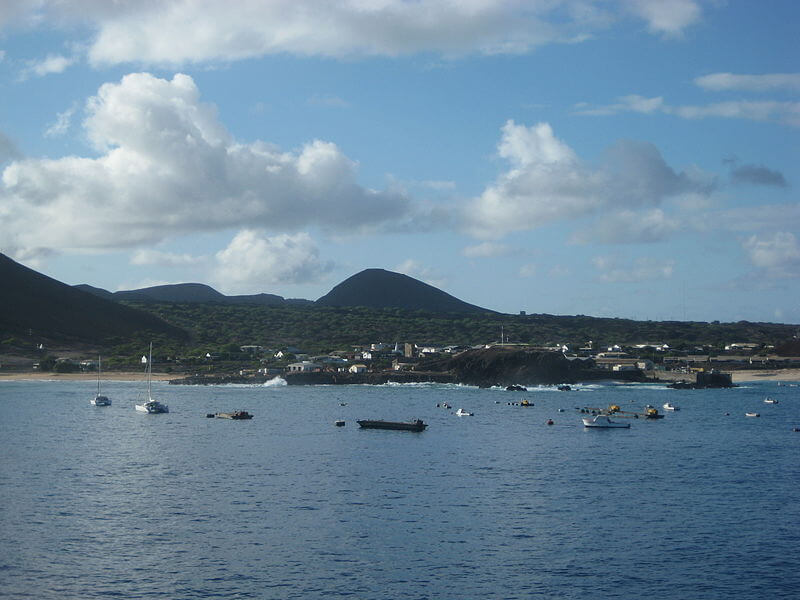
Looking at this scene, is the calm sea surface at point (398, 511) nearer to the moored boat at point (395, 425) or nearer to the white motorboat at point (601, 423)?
the moored boat at point (395, 425)

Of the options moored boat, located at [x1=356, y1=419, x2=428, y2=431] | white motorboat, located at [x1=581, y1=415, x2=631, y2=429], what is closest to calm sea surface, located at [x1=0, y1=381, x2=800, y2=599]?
moored boat, located at [x1=356, y1=419, x2=428, y2=431]

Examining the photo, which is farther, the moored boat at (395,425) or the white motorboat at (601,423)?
the white motorboat at (601,423)

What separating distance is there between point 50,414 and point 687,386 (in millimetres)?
128822

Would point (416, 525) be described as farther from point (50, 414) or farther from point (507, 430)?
point (50, 414)

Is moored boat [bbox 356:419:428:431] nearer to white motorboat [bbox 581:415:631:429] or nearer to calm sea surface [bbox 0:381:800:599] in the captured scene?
calm sea surface [bbox 0:381:800:599]

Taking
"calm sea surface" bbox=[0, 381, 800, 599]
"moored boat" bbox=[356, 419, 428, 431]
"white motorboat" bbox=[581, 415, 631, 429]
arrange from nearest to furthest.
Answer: "calm sea surface" bbox=[0, 381, 800, 599] < "moored boat" bbox=[356, 419, 428, 431] < "white motorboat" bbox=[581, 415, 631, 429]

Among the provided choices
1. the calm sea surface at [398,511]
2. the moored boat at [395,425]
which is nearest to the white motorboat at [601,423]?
the calm sea surface at [398,511]

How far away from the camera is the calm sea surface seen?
1523 inches

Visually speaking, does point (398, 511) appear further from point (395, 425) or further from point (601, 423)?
point (601, 423)

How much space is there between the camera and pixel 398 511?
52594 mm

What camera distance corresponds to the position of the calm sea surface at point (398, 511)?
38688 millimetres

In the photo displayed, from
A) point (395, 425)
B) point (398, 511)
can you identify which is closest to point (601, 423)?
point (395, 425)

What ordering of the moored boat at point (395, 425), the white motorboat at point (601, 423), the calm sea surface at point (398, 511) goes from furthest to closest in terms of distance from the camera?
the white motorboat at point (601, 423), the moored boat at point (395, 425), the calm sea surface at point (398, 511)

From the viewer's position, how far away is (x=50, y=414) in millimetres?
119625
